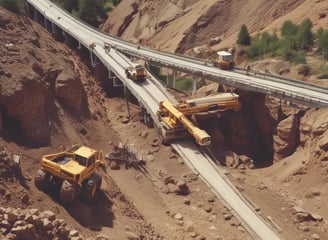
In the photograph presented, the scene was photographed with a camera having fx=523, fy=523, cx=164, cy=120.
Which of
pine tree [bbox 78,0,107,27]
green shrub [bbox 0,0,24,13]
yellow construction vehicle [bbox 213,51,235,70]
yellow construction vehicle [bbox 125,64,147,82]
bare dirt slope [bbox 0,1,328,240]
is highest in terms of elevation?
green shrub [bbox 0,0,24,13]

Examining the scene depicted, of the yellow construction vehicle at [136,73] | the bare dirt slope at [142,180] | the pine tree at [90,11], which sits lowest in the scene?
the bare dirt slope at [142,180]

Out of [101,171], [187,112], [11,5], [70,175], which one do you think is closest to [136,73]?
[187,112]

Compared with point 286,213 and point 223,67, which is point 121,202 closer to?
point 286,213

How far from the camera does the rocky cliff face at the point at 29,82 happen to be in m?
35.7

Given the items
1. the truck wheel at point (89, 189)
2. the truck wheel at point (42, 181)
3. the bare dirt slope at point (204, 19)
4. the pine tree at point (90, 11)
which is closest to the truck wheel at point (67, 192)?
the truck wheel at point (89, 189)

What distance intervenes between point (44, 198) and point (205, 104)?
19.2m

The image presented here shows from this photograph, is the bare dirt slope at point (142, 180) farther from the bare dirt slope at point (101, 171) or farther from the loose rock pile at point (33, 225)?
the loose rock pile at point (33, 225)

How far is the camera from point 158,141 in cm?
4341

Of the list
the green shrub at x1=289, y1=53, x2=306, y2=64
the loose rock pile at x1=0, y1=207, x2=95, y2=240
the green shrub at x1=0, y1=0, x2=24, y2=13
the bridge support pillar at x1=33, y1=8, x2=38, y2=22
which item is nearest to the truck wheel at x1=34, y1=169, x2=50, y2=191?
the loose rock pile at x1=0, y1=207, x2=95, y2=240

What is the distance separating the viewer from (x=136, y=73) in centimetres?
5178

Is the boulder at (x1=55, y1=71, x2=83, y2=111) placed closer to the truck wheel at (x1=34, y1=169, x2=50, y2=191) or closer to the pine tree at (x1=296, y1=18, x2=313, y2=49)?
the truck wheel at (x1=34, y1=169, x2=50, y2=191)

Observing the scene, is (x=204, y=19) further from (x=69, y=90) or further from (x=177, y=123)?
(x=69, y=90)

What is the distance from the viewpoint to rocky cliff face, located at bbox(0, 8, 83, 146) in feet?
117

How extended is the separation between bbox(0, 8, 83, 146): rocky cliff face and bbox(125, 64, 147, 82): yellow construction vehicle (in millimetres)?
6847
